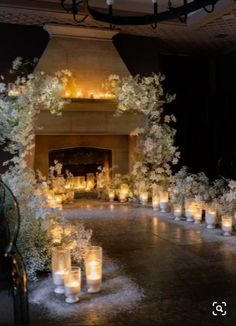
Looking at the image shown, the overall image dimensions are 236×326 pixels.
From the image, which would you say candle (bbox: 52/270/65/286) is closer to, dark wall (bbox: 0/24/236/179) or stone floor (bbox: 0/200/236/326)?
stone floor (bbox: 0/200/236/326)

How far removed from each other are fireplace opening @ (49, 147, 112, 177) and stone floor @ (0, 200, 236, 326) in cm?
221

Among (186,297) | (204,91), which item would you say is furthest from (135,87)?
(186,297)

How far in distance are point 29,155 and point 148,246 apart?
10.7 feet

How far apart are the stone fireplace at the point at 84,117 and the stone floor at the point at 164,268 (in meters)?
1.91

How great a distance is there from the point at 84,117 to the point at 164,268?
4.20 m

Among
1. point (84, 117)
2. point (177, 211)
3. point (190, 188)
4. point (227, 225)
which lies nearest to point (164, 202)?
point (190, 188)

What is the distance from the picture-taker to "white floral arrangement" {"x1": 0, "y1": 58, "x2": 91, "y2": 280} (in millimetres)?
3469

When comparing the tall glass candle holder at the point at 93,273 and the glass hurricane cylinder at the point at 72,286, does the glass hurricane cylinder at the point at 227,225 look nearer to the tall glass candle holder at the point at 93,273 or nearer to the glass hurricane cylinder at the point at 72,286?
the tall glass candle holder at the point at 93,273

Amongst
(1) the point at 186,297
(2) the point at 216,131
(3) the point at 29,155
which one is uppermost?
(2) the point at 216,131

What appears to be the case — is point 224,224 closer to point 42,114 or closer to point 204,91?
point 42,114

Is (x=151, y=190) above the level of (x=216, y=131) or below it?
below

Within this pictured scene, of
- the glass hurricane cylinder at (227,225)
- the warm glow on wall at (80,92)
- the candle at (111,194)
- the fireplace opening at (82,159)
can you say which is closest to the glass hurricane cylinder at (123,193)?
the candle at (111,194)

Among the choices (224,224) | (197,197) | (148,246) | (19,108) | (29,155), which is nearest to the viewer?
(148,246)

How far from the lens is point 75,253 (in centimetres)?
357
